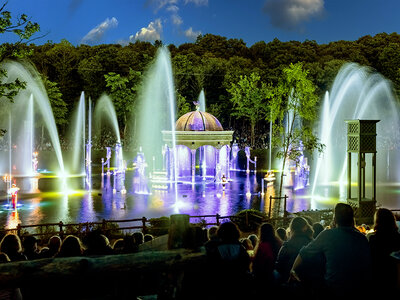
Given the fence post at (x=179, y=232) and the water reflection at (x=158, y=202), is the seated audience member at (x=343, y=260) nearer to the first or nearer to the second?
the fence post at (x=179, y=232)

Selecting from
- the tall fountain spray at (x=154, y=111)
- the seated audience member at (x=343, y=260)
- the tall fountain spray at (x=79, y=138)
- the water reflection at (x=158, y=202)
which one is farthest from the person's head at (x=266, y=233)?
the tall fountain spray at (x=154, y=111)

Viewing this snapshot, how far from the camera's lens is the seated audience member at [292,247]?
5793 mm

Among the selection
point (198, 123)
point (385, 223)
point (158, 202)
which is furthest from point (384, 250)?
point (198, 123)

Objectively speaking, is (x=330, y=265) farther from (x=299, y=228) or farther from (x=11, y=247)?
(x=11, y=247)

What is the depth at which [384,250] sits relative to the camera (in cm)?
518

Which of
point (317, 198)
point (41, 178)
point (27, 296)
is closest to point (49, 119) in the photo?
point (41, 178)

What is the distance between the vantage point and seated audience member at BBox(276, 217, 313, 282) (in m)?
5.79

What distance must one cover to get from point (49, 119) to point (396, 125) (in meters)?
40.9

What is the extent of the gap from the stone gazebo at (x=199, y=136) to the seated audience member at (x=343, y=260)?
2549 centimetres

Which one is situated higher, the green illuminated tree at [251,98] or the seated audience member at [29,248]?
the green illuminated tree at [251,98]

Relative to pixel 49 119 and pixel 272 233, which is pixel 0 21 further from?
pixel 49 119

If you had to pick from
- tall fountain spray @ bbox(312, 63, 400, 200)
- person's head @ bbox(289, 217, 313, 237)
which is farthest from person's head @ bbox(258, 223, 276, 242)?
tall fountain spray @ bbox(312, 63, 400, 200)

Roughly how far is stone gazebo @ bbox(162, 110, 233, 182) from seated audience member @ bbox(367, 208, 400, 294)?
25.0 meters

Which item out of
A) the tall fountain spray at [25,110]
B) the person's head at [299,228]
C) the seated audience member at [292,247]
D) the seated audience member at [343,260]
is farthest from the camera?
the tall fountain spray at [25,110]
